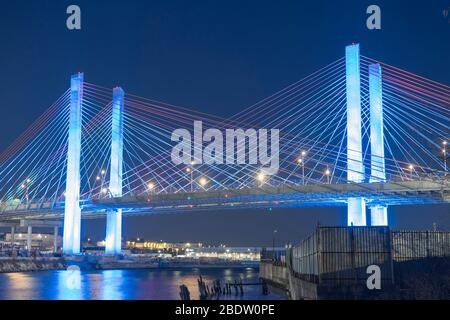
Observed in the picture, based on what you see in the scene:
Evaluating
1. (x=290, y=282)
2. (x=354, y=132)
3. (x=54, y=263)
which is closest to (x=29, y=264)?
(x=54, y=263)

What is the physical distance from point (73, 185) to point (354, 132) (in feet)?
72.5

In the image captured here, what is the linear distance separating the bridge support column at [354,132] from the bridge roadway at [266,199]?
0.72 meters

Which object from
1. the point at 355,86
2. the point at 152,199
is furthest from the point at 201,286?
the point at 152,199

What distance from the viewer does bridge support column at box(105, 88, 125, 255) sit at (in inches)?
2245

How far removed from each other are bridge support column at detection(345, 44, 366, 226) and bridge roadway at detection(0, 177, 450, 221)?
2.36ft

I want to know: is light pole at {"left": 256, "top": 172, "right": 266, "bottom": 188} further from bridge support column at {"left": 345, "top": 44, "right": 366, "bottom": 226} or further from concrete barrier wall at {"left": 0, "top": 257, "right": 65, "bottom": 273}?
concrete barrier wall at {"left": 0, "top": 257, "right": 65, "bottom": 273}

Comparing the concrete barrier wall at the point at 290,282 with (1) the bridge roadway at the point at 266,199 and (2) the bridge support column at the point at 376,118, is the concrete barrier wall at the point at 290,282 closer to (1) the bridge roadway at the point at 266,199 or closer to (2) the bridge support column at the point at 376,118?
(1) the bridge roadway at the point at 266,199

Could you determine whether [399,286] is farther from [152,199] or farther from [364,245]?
[152,199]

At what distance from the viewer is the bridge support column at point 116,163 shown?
5703cm

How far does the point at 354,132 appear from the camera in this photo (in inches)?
1710

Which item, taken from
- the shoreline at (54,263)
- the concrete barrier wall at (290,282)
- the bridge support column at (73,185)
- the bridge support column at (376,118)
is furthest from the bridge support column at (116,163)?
the bridge support column at (376,118)

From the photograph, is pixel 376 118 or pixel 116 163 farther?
pixel 116 163

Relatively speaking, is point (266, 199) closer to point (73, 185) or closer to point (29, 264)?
point (73, 185)
